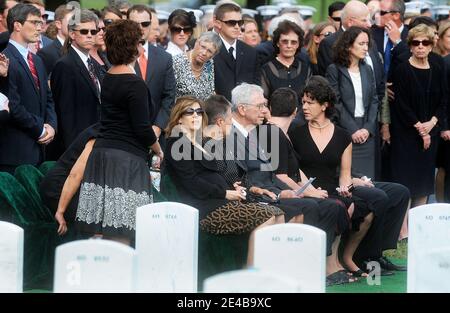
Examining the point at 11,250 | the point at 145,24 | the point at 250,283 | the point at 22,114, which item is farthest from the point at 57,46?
the point at 250,283

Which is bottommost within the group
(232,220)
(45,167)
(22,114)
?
(232,220)

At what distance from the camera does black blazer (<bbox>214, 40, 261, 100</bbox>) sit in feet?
40.7

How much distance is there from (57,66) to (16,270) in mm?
4332

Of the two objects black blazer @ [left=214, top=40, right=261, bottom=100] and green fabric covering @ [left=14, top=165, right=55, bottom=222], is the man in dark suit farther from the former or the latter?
black blazer @ [left=214, top=40, right=261, bottom=100]

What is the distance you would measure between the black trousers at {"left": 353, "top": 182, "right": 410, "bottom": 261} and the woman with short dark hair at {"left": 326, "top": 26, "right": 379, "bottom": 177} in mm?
949

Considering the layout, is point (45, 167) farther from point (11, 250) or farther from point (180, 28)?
point (180, 28)

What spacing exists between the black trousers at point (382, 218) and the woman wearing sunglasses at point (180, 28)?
3060mm

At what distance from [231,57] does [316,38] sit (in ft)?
5.79

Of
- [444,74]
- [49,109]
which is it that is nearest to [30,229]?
[49,109]

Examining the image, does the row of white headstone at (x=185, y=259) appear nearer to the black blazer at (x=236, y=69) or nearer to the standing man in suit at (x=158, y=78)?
the standing man in suit at (x=158, y=78)

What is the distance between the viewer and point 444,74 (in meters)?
13.2

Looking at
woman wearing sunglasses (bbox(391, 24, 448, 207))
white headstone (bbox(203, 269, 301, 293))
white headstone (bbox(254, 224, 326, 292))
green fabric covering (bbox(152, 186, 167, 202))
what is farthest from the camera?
woman wearing sunglasses (bbox(391, 24, 448, 207))

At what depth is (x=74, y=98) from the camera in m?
11.5

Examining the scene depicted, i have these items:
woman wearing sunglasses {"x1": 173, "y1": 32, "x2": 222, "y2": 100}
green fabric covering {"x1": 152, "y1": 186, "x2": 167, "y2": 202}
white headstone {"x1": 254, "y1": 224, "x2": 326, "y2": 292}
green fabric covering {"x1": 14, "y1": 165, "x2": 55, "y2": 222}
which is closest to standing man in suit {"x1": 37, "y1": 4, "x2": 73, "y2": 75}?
woman wearing sunglasses {"x1": 173, "y1": 32, "x2": 222, "y2": 100}
